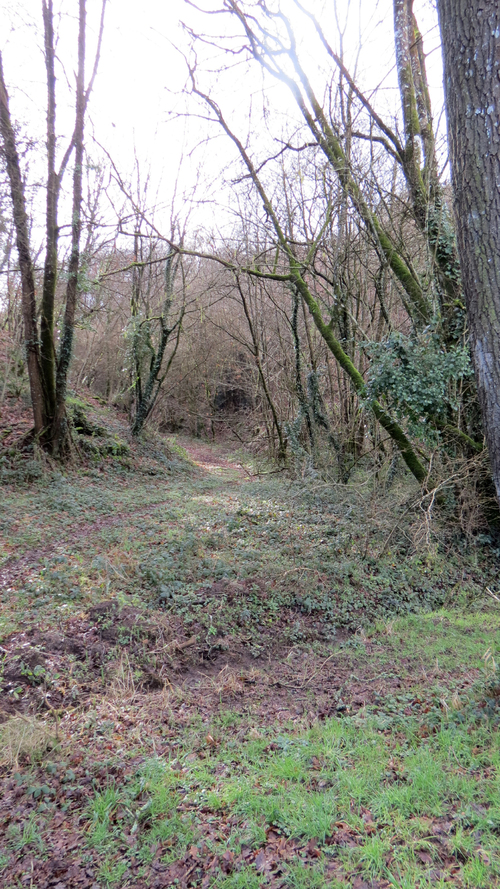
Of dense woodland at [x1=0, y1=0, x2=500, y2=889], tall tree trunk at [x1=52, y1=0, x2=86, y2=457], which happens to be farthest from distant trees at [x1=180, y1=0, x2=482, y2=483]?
tall tree trunk at [x1=52, y1=0, x2=86, y2=457]

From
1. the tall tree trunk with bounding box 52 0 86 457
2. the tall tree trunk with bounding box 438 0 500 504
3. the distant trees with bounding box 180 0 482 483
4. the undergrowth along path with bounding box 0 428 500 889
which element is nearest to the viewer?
the undergrowth along path with bounding box 0 428 500 889

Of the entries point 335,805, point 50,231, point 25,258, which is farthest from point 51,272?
point 335,805

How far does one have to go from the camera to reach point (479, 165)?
3.21 metres

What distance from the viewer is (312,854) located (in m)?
2.59

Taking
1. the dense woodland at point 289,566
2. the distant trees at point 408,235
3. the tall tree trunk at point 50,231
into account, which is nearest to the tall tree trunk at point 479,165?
the dense woodland at point 289,566

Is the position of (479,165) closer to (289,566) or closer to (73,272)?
(289,566)

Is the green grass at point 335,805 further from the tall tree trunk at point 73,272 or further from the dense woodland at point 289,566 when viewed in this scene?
the tall tree trunk at point 73,272

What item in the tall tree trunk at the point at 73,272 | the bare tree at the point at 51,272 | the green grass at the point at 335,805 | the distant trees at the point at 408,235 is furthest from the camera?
the tall tree trunk at the point at 73,272

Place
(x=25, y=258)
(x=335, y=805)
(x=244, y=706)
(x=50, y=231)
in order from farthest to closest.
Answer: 1. (x=50, y=231)
2. (x=25, y=258)
3. (x=244, y=706)
4. (x=335, y=805)

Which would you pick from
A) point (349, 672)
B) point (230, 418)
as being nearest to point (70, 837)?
point (349, 672)

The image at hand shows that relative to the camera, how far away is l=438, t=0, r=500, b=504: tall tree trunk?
123 inches

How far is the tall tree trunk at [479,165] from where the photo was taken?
3.13 m

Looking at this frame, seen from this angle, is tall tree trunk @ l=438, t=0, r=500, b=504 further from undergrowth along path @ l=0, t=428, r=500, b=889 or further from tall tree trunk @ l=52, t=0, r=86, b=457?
tall tree trunk @ l=52, t=0, r=86, b=457

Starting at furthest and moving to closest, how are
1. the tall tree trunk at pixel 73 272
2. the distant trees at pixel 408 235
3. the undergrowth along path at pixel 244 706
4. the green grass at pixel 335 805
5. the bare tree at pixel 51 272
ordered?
the tall tree trunk at pixel 73 272 → the bare tree at pixel 51 272 → the distant trees at pixel 408 235 → the undergrowth along path at pixel 244 706 → the green grass at pixel 335 805
